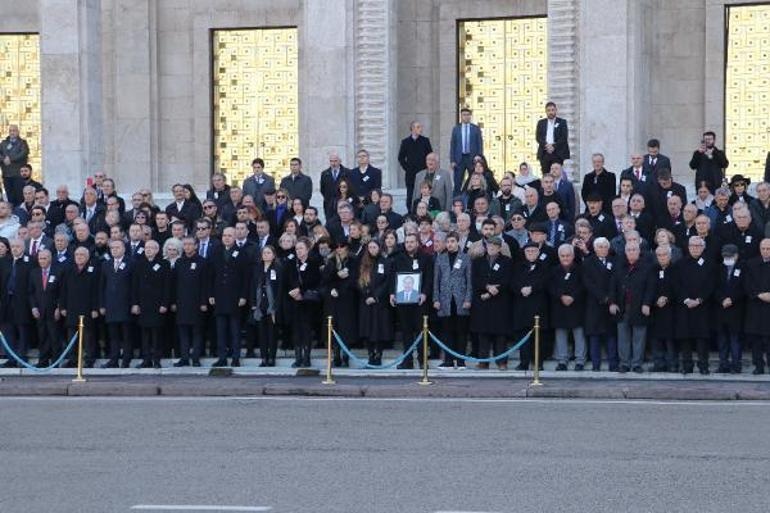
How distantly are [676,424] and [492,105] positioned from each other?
17125mm

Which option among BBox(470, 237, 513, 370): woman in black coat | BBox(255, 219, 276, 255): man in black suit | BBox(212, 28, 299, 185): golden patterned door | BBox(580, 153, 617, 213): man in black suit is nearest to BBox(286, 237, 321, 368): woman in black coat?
BBox(255, 219, 276, 255): man in black suit

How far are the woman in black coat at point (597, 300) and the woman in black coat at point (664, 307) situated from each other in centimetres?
60

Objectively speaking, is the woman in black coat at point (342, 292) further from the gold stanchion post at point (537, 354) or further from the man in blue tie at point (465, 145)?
the man in blue tie at point (465, 145)

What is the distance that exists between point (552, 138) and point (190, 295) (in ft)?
22.4

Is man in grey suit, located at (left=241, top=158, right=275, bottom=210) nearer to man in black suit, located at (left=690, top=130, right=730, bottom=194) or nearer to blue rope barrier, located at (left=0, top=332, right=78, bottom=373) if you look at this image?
blue rope barrier, located at (left=0, top=332, right=78, bottom=373)

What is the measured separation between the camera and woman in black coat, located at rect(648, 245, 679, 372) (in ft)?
75.4

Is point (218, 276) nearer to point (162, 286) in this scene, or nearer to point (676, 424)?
point (162, 286)

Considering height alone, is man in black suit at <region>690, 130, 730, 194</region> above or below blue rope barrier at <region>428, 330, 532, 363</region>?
above

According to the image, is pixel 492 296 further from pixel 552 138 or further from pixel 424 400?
pixel 552 138

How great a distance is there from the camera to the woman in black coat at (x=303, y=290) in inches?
962

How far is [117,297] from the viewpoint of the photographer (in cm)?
2514

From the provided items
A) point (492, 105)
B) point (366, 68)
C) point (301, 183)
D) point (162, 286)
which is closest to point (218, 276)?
point (162, 286)

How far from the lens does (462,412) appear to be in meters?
19.1

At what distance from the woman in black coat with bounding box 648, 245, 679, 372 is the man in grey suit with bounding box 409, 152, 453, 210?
483 centimetres
